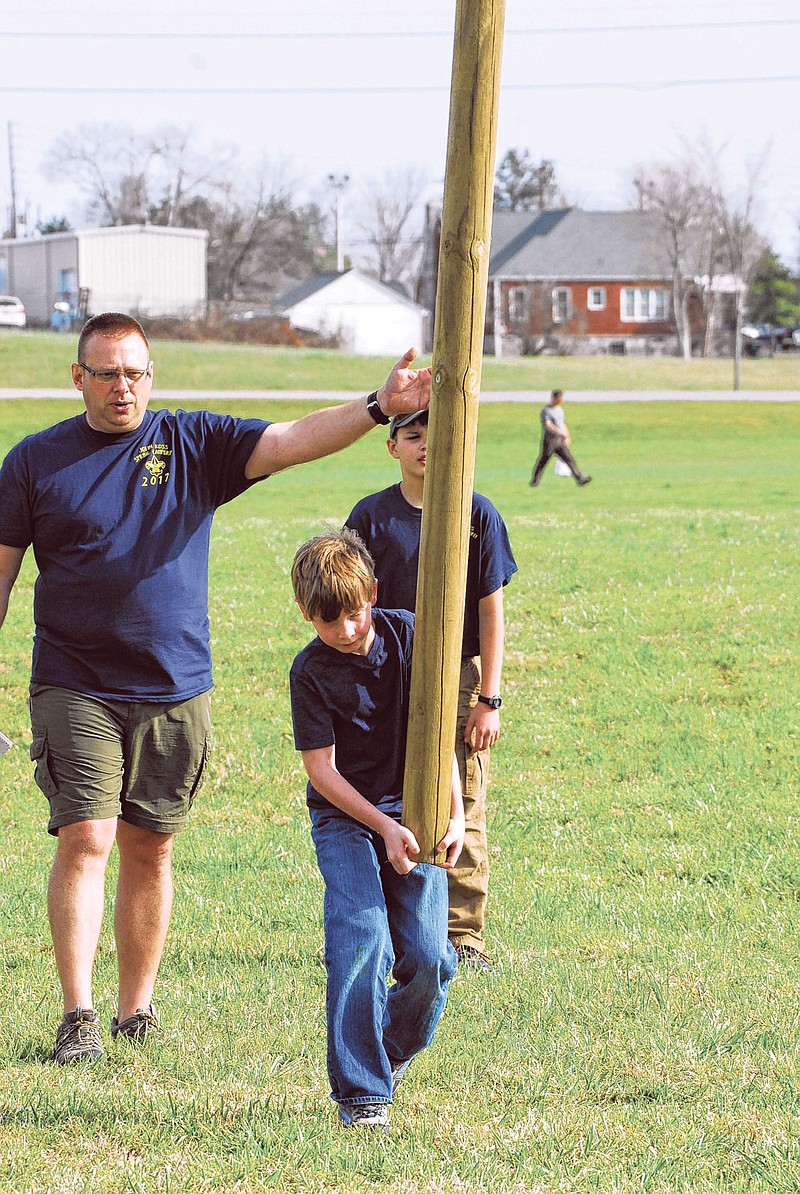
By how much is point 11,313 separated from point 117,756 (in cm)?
7109

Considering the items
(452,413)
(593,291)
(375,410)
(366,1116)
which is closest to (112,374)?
(375,410)

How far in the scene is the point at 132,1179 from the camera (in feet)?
12.1

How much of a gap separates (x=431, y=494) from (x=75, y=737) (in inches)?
61.4

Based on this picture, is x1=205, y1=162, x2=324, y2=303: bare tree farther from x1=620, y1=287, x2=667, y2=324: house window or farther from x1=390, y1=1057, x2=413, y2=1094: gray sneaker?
x1=390, y1=1057, x2=413, y2=1094: gray sneaker

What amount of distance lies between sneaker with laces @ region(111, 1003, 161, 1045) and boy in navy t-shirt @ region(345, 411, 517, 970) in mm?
1297

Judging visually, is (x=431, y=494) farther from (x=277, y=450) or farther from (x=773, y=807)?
(x=773, y=807)

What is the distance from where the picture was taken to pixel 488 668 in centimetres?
551

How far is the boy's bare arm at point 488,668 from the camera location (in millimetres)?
5461

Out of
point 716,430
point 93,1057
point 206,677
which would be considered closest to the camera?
point 93,1057

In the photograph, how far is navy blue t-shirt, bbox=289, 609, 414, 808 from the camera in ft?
13.3

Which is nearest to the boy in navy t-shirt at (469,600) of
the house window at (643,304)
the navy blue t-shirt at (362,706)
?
the navy blue t-shirt at (362,706)

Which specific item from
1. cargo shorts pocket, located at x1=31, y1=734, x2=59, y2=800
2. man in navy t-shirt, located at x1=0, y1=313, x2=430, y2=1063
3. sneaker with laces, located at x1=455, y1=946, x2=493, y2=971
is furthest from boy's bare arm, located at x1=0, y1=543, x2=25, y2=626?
sneaker with laces, located at x1=455, y1=946, x2=493, y2=971

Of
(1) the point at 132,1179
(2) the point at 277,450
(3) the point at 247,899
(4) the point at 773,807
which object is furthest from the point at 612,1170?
(4) the point at 773,807

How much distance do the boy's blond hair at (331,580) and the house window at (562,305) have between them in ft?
278
